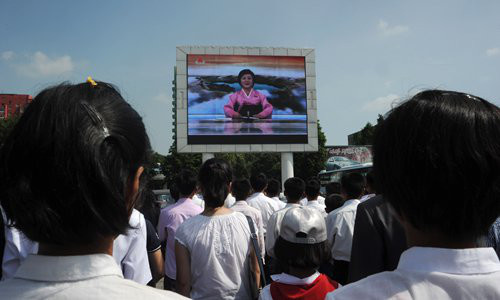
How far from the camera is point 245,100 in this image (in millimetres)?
19109

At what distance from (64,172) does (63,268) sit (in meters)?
0.21

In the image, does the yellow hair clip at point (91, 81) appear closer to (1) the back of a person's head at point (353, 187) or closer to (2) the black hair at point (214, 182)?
(2) the black hair at point (214, 182)

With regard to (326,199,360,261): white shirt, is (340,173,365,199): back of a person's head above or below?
above

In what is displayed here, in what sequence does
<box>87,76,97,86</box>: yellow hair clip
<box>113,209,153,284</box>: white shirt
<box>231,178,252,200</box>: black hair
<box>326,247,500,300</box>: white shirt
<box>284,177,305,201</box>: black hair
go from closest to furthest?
1. <box>326,247,500,300</box>: white shirt
2. <box>87,76,97,86</box>: yellow hair clip
3. <box>113,209,153,284</box>: white shirt
4. <box>231,178,252,200</box>: black hair
5. <box>284,177,305,201</box>: black hair

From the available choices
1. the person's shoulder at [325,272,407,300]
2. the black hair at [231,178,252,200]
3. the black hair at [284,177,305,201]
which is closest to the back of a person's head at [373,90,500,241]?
the person's shoulder at [325,272,407,300]

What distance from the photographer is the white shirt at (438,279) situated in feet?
3.07

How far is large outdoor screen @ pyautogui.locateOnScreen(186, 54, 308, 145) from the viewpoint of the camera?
18.8 m

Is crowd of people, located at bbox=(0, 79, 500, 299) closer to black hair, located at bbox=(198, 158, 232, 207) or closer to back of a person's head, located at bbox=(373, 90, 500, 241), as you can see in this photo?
back of a person's head, located at bbox=(373, 90, 500, 241)

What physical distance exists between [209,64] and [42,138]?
62.4 feet

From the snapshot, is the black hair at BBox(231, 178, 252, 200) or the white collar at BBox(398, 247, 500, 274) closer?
the white collar at BBox(398, 247, 500, 274)

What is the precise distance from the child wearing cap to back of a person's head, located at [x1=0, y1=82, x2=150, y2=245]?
1.27 metres

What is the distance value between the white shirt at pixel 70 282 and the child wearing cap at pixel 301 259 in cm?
125

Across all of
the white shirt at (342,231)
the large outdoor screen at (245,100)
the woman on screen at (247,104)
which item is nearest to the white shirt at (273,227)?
the white shirt at (342,231)

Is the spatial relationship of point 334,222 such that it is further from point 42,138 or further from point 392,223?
point 42,138
